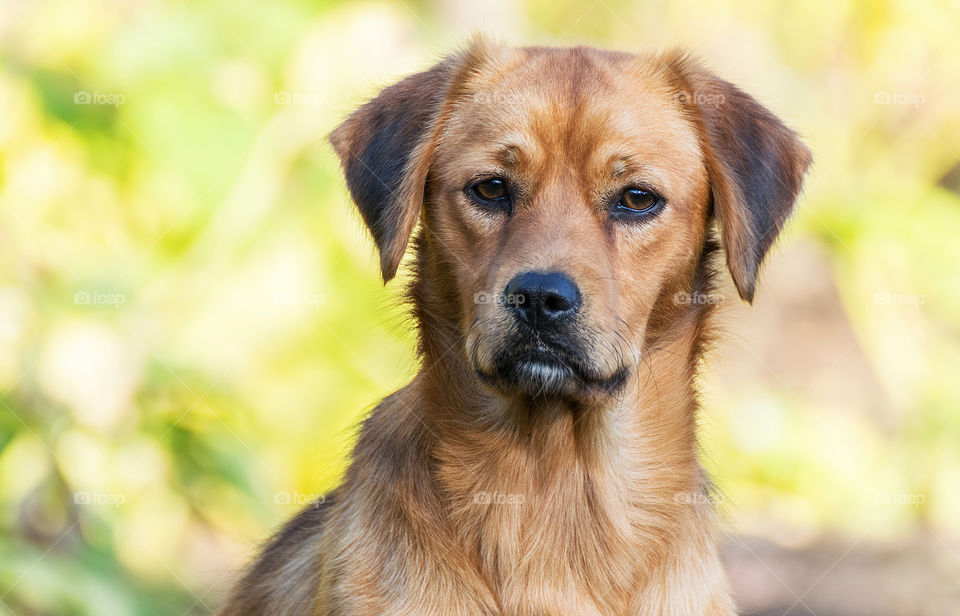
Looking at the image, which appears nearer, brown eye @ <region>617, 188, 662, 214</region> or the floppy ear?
brown eye @ <region>617, 188, 662, 214</region>

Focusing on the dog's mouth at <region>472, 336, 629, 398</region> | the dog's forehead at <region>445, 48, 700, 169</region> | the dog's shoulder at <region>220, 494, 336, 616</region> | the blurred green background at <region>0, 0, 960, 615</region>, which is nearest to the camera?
the dog's mouth at <region>472, 336, 629, 398</region>

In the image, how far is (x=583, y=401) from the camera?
352 centimetres

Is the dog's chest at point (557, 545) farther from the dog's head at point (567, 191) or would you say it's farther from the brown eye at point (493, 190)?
the brown eye at point (493, 190)

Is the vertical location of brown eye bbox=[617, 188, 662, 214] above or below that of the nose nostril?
above

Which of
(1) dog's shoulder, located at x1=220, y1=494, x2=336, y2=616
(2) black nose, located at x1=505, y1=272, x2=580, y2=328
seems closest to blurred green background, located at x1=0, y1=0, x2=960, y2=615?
(1) dog's shoulder, located at x1=220, y1=494, x2=336, y2=616

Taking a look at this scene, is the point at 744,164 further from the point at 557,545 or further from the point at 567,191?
the point at 557,545

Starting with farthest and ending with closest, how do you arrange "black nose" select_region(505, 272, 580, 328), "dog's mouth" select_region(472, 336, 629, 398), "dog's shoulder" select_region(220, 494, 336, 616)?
"dog's shoulder" select_region(220, 494, 336, 616), "dog's mouth" select_region(472, 336, 629, 398), "black nose" select_region(505, 272, 580, 328)

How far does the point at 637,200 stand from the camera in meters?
3.63

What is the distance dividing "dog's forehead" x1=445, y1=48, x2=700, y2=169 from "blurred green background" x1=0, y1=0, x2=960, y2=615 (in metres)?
0.45

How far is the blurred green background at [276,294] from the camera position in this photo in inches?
203

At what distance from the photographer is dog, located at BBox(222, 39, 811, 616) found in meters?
3.42

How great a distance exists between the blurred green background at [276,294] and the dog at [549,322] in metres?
0.31

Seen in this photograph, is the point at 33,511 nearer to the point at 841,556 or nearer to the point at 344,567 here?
the point at 344,567

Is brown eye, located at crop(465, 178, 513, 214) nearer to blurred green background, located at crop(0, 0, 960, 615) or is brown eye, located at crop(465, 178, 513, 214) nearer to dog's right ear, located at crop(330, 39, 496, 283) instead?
dog's right ear, located at crop(330, 39, 496, 283)
